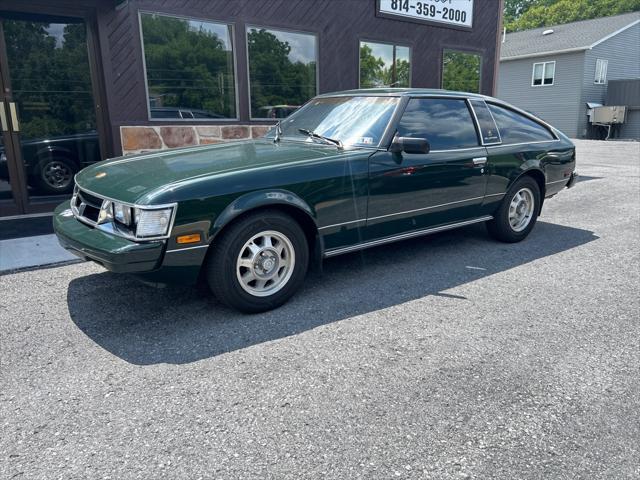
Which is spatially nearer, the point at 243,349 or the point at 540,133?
the point at 243,349

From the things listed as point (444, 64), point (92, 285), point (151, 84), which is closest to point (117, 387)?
point (92, 285)

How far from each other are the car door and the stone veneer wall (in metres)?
3.76

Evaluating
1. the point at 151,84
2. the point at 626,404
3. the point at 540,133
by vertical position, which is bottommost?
the point at 626,404

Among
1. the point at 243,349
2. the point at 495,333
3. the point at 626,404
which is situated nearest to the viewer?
the point at 626,404

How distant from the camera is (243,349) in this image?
3125mm

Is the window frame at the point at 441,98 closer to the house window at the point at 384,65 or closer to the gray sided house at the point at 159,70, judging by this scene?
the gray sided house at the point at 159,70

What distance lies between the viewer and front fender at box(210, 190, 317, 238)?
3340 millimetres

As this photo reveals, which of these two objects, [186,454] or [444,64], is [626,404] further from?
[444,64]

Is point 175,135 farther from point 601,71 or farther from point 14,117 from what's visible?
point 601,71

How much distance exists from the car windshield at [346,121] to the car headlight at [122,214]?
72.1 inches

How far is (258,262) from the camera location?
11.8ft

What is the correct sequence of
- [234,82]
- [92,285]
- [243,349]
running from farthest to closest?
[234,82] → [92,285] → [243,349]

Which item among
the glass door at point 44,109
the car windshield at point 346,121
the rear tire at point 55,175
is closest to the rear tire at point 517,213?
the car windshield at point 346,121

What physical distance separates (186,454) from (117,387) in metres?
0.74
